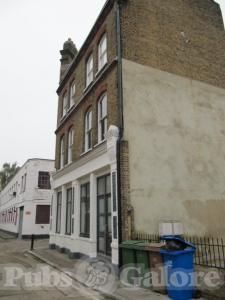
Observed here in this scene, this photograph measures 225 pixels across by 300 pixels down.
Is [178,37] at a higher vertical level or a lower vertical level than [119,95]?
higher

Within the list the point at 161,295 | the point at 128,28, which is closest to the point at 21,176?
the point at 128,28

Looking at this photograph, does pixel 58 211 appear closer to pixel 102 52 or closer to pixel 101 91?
pixel 101 91

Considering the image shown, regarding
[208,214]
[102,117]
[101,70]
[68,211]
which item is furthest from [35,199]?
[208,214]

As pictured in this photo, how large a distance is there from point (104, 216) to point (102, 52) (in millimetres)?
7903

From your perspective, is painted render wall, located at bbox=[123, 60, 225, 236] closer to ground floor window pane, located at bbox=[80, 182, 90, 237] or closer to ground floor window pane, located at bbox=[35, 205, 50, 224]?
ground floor window pane, located at bbox=[80, 182, 90, 237]

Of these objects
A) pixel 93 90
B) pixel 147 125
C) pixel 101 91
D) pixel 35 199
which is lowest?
pixel 35 199

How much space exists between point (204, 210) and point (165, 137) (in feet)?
11.1

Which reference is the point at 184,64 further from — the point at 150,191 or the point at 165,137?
the point at 150,191

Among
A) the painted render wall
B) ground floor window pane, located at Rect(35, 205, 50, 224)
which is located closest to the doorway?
the painted render wall

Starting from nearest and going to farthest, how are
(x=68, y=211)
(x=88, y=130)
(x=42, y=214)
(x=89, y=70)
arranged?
1. (x=88, y=130)
2. (x=89, y=70)
3. (x=68, y=211)
4. (x=42, y=214)

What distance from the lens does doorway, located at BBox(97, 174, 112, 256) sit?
1159cm

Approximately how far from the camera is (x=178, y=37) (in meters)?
13.7

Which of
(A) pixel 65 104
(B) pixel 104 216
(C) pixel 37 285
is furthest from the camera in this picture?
(A) pixel 65 104

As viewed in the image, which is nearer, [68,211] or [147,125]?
[147,125]
